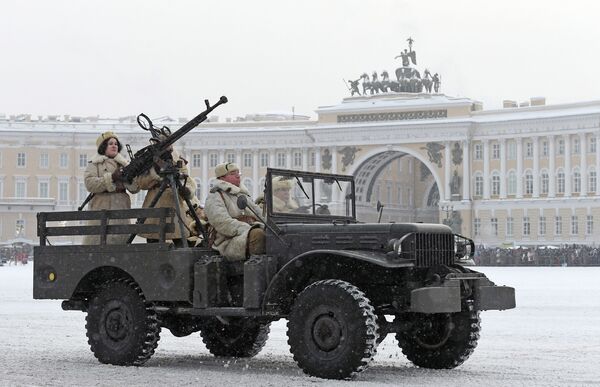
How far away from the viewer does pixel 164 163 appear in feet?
38.8

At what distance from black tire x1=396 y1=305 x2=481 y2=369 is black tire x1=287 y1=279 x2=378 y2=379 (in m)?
1.04

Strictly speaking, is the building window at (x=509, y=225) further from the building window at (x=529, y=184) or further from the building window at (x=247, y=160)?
the building window at (x=247, y=160)

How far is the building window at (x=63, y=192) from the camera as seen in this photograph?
90.9 m

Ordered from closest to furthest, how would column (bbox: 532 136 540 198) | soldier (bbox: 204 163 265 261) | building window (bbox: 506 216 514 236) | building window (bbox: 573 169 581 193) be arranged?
soldier (bbox: 204 163 265 261) → building window (bbox: 573 169 581 193) → column (bbox: 532 136 540 198) → building window (bbox: 506 216 514 236)

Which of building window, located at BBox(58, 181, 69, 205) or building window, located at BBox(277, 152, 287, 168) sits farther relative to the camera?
building window, located at BBox(58, 181, 69, 205)

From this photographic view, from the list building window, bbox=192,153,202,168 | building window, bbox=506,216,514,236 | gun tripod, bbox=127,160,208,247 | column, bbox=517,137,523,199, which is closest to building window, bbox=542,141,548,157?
column, bbox=517,137,523,199

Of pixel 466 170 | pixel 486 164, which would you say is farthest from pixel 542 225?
pixel 466 170

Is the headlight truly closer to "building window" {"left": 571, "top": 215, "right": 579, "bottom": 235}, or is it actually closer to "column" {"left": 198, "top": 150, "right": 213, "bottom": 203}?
"building window" {"left": 571, "top": 215, "right": 579, "bottom": 235}

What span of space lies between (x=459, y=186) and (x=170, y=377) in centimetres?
7153

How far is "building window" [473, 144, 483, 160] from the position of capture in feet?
267

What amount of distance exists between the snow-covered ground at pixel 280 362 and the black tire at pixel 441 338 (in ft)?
0.48

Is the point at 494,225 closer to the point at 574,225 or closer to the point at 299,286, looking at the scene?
the point at 574,225

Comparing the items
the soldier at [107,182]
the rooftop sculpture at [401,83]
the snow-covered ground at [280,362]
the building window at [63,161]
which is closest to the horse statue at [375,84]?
the rooftop sculpture at [401,83]

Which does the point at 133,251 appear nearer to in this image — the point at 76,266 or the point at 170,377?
the point at 76,266
